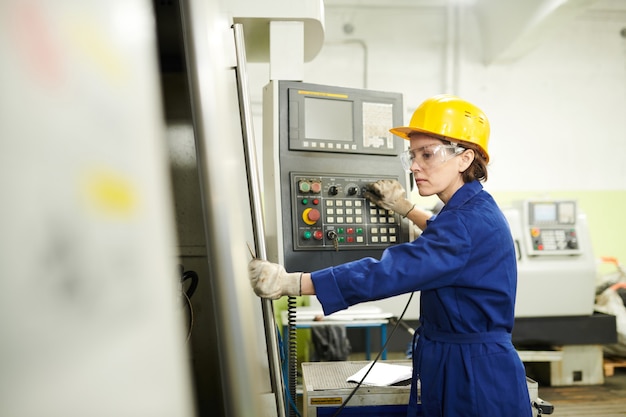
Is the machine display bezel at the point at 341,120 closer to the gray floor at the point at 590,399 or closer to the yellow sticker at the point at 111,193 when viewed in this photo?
the yellow sticker at the point at 111,193

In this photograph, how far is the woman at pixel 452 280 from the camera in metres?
1.14

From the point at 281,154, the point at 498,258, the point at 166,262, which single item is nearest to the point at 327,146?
the point at 281,154

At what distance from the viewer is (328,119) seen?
1491 millimetres

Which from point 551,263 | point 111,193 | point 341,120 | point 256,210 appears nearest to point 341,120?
point 341,120

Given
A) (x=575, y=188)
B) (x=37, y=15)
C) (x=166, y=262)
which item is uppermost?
(x=37, y=15)

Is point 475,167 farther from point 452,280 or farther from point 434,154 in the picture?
point 452,280

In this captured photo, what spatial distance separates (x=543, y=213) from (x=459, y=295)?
2.59m

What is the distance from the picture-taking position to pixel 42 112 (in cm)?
26

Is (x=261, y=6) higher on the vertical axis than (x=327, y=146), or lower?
higher

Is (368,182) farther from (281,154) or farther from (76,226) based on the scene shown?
(76,226)

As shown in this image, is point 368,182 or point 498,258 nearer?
point 498,258

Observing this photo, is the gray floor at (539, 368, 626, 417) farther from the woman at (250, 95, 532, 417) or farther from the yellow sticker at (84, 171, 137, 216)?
the yellow sticker at (84, 171, 137, 216)

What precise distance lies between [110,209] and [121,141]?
4cm

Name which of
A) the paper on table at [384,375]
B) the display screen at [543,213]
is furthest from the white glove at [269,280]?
the display screen at [543,213]
